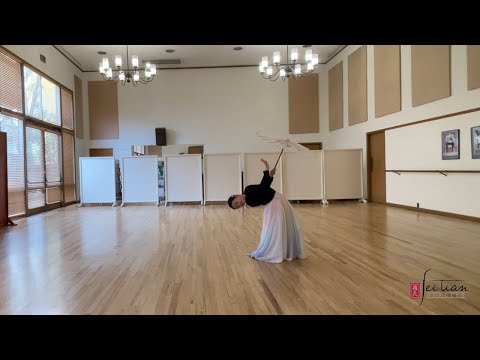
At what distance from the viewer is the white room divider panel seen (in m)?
10.7

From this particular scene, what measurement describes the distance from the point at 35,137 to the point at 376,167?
9974 millimetres

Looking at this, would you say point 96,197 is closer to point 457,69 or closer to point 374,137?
point 374,137

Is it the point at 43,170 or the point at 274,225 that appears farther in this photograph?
the point at 43,170

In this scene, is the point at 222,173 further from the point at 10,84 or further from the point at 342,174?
the point at 10,84

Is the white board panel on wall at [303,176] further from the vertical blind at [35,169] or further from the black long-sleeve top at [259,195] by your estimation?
the vertical blind at [35,169]

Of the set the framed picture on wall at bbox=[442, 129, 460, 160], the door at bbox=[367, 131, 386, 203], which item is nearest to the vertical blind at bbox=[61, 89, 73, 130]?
the door at bbox=[367, 131, 386, 203]

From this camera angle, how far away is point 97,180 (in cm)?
1130

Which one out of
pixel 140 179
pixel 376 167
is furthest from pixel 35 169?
pixel 376 167

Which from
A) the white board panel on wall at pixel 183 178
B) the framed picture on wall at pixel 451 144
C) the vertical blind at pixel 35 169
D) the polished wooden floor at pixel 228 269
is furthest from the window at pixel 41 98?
the framed picture on wall at pixel 451 144

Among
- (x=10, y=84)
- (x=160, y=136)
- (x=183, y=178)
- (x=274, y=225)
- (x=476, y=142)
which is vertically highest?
(x=10, y=84)

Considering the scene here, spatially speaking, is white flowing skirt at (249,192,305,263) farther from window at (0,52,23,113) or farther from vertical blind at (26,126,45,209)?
vertical blind at (26,126,45,209)

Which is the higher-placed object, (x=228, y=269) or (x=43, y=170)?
(x=43, y=170)

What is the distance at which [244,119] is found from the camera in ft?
45.4

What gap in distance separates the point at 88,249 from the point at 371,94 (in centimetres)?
876
